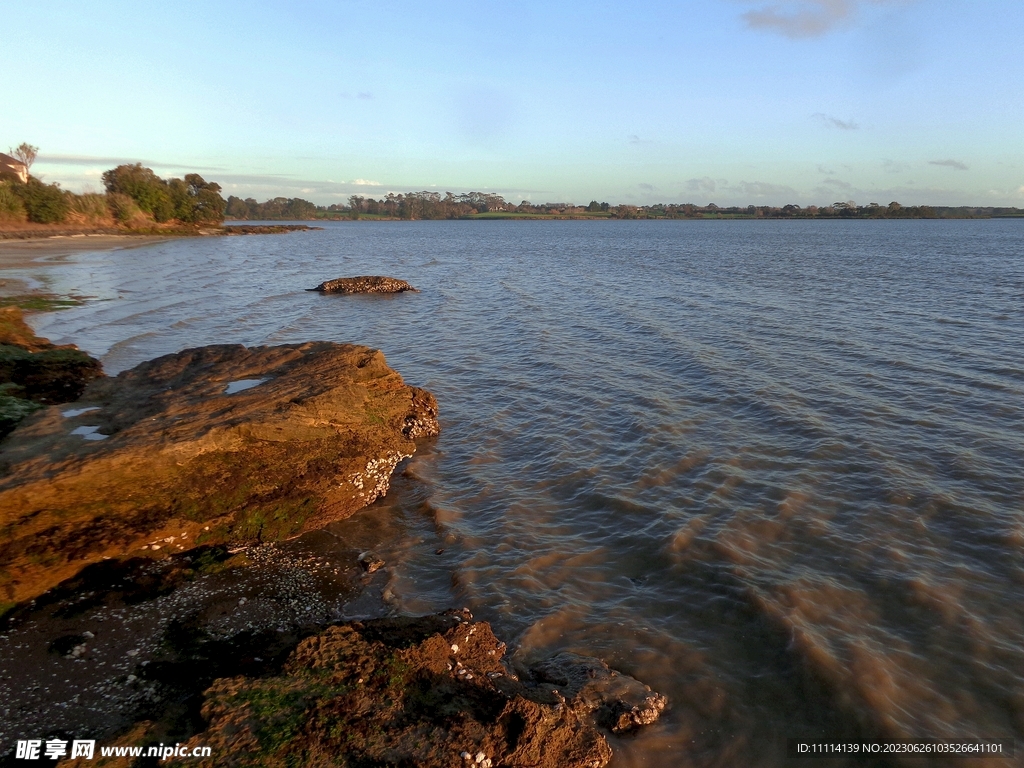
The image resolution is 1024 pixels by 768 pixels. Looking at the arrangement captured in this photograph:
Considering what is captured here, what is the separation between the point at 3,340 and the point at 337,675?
16182 millimetres

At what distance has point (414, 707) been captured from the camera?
17.4 ft

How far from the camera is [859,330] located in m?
22.9

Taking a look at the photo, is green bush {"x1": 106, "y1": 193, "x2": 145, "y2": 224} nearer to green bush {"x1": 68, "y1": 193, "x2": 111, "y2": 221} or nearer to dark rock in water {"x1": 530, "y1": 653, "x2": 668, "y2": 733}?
green bush {"x1": 68, "y1": 193, "x2": 111, "y2": 221}

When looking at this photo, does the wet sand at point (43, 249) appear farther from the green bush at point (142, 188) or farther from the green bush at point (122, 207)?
the green bush at point (142, 188)

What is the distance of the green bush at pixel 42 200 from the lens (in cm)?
7231

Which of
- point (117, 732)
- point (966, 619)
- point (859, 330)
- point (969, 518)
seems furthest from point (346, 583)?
point (859, 330)

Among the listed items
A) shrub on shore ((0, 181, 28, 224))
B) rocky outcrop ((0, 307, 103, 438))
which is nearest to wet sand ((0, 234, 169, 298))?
shrub on shore ((0, 181, 28, 224))

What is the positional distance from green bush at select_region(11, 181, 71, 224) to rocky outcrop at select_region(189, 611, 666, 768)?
9164 centimetres

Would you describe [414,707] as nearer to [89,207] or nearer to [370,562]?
[370,562]

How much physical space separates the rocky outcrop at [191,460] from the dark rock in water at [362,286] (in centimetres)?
2439

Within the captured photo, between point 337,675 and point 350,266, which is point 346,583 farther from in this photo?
point 350,266

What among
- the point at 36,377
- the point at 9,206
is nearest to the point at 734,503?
the point at 36,377

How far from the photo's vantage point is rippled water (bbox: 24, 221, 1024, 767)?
666 centimetres

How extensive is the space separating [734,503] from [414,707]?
7262 mm
